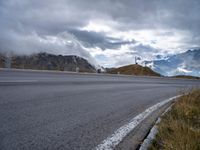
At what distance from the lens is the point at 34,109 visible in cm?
688

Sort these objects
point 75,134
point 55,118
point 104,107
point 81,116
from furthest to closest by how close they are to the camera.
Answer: point 104,107
point 81,116
point 55,118
point 75,134

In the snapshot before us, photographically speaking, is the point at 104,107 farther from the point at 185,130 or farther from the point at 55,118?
the point at 185,130

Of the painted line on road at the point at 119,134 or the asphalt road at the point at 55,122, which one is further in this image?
the painted line on road at the point at 119,134

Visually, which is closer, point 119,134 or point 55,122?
point 119,134

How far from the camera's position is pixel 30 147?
4.26m

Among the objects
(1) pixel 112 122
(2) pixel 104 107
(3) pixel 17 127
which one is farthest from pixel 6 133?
(2) pixel 104 107

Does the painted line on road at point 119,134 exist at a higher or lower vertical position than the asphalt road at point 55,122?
lower

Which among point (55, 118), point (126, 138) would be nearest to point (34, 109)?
point (55, 118)

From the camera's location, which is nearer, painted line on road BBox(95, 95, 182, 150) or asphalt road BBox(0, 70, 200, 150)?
asphalt road BBox(0, 70, 200, 150)

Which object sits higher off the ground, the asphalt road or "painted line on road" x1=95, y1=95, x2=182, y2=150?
the asphalt road

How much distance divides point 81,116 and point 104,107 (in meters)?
1.62

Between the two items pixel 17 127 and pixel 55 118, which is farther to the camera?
pixel 55 118

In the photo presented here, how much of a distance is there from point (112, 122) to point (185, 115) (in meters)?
1.94

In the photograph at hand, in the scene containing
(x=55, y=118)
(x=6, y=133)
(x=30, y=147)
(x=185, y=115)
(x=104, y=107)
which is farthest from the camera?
(x=104, y=107)
